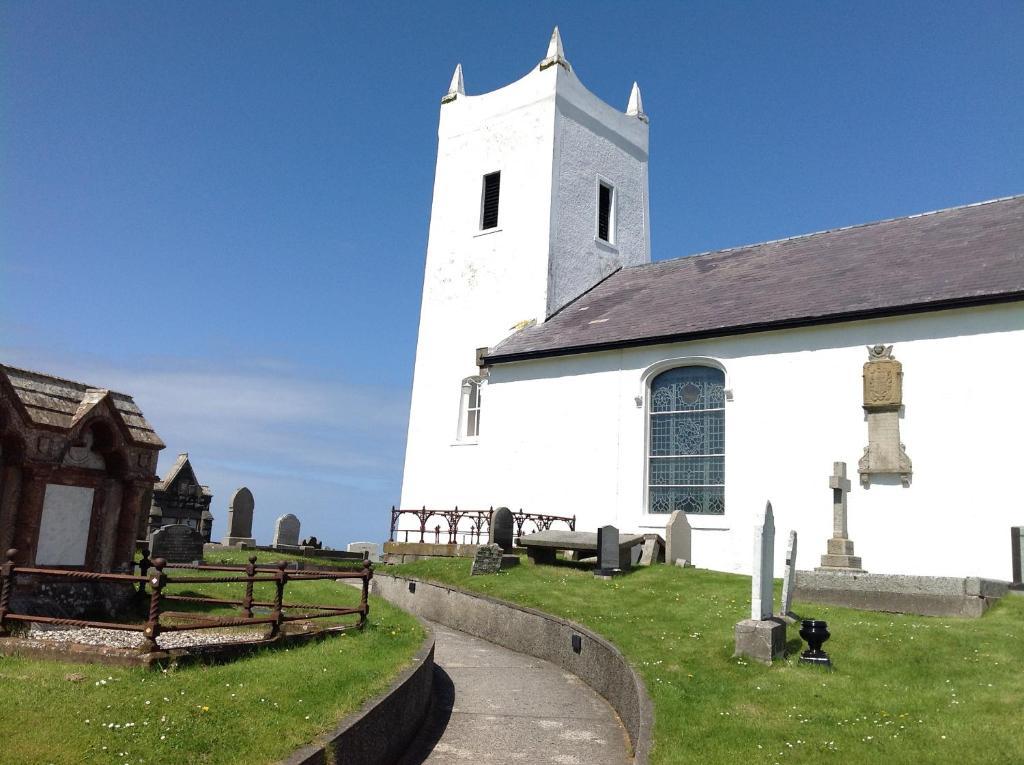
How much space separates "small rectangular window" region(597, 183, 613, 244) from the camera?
30.0 m

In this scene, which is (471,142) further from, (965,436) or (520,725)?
(520,725)

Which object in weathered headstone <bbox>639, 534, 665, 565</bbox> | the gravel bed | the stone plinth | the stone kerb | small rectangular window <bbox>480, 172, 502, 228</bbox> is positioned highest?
small rectangular window <bbox>480, 172, 502, 228</bbox>

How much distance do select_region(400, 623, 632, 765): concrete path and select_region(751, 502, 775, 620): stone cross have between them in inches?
89.8

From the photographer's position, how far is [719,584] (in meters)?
15.9

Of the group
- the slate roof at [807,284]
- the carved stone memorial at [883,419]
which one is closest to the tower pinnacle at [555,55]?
the slate roof at [807,284]

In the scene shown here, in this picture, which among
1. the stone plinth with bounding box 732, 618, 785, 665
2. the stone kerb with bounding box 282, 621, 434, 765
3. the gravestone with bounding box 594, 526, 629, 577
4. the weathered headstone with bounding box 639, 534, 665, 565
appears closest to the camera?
the stone kerb with bounding box 282, 621, 434, 765

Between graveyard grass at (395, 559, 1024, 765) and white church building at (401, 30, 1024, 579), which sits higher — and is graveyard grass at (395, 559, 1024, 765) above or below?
below

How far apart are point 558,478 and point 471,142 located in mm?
13629

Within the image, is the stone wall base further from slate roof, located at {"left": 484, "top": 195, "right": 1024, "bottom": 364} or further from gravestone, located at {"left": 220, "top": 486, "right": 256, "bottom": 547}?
gravestone, located at {"left": 220, "top": 486, "right": 256, "bottom": 547}

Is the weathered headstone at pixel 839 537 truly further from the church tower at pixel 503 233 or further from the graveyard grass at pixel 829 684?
the church tower at pixel 503 233

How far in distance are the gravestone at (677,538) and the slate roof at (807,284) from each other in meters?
4.82

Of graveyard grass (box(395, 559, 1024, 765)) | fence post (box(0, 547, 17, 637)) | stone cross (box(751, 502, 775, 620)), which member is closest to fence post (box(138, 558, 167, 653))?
fence post (box(0, 547, 17, 637))

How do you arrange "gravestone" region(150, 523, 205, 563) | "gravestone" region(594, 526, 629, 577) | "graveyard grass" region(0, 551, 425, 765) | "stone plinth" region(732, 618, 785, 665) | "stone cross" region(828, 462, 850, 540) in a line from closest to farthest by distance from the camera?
"graveyard grass" region(0, 551, 425, 765) → "stone plinth" region(732, 618, 785, 665) → "stone cross" region(828, 462, 850, 540) → "gravestone" region(594, 526, 629, 577) → "gravestone" region(150, 523, 205, 563)

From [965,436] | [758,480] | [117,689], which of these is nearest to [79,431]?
[117,689]
